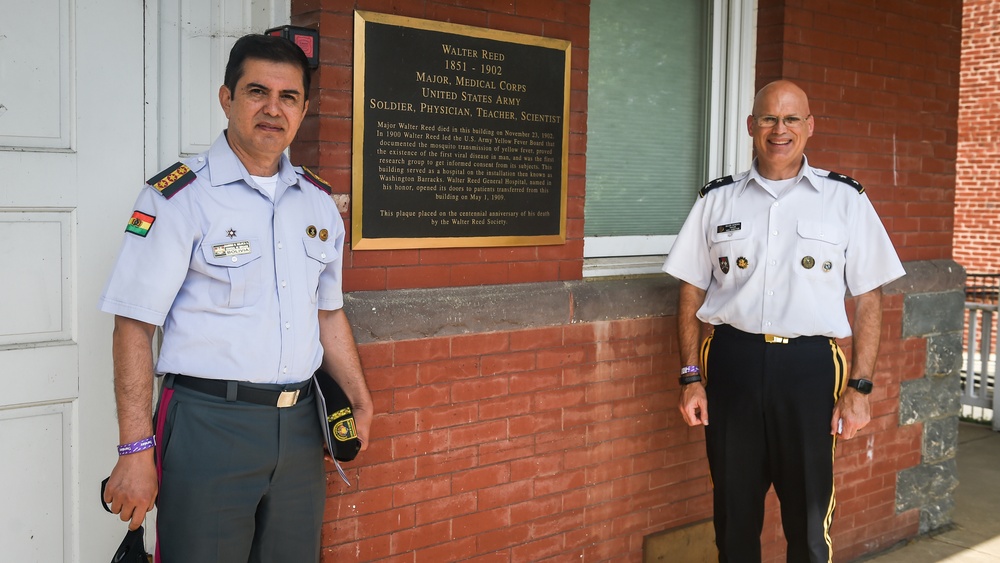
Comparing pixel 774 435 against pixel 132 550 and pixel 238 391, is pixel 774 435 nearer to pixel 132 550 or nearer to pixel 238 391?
pixel 238 391

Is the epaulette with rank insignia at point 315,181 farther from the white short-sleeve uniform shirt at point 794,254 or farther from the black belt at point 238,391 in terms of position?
the white short-sleeve uniform shirt at point 794,254

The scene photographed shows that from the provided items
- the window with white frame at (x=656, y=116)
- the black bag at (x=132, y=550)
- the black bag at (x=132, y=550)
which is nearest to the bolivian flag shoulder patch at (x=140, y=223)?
the black bag at (x=132, y=550)

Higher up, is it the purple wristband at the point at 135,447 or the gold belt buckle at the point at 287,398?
the gold belt buckle at the point at 287,398

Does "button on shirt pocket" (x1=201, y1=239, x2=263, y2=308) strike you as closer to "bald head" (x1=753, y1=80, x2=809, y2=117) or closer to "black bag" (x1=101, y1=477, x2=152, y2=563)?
"black bag" (x1=101, y1=477, x2=152, y2=563)

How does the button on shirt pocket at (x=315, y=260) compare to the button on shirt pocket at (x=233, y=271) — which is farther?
the button on shirt pocket at (x=315, y=260)

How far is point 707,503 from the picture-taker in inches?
179

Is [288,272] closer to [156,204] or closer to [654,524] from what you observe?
[156,204]

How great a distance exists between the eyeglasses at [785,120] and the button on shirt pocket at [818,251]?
0.37 meters

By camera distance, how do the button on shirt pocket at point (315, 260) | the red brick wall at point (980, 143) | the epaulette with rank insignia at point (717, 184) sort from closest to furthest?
the button on shirt pocket at point (315, 260), the epaulette with rank insignia at point (717, 184), the red brick wall at point (980, 143)

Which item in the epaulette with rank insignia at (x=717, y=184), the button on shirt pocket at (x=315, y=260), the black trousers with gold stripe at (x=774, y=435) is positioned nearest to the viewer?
the button on shirt pocket at (x=315, y=260)

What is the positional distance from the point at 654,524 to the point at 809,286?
54.6 inches

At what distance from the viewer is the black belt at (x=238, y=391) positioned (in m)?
2.51

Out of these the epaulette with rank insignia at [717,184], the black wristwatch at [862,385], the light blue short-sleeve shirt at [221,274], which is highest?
the epaulette with rank insignia at [717,184]

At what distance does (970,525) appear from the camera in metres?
5.68
